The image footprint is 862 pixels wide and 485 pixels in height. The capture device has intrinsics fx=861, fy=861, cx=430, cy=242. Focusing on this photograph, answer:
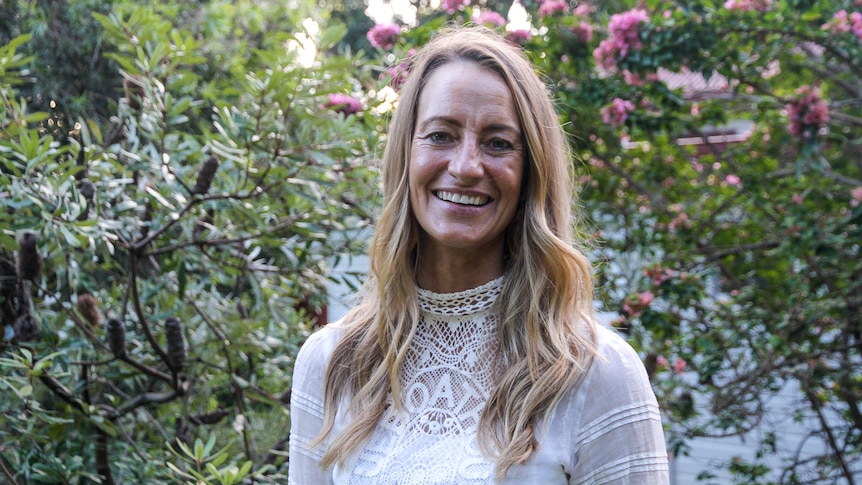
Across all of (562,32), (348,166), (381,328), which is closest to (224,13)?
(562,32)

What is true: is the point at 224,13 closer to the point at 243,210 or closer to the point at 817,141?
the point at 243,210

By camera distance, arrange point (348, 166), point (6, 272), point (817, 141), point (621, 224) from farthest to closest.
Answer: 1. point (621, 224)
2. point (817, 141)
3. point (348, 166)
4. point (6, 272)

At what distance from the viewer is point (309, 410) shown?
6.54 ft

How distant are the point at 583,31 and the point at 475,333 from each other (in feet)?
8.74

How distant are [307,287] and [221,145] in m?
0.80

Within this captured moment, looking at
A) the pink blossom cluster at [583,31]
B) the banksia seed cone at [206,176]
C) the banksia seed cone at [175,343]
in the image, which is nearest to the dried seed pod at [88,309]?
the banksia seed cone at [175,343]

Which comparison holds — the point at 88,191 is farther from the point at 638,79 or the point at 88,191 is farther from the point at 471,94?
the point at 638,79

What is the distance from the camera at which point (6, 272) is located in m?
2.72

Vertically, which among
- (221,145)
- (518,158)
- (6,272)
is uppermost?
(518,158)

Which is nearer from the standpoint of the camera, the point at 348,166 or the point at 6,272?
the point at 6,272

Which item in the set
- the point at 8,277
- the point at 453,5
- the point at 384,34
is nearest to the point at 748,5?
the point at 453,5

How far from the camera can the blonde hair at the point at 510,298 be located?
5.64 ft

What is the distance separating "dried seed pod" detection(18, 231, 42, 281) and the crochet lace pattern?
1253 mm

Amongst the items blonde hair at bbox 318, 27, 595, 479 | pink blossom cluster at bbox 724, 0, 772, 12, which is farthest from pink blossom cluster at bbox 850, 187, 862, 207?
blonde hair at bbox 318, 27, 595, 479
